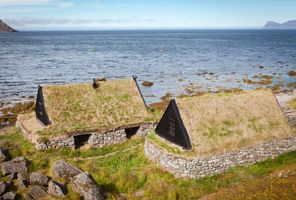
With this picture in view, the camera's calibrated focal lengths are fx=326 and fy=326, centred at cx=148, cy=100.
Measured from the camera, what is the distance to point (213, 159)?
70.8 ft

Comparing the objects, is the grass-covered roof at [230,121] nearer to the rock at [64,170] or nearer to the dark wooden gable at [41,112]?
the rock at [64,170]

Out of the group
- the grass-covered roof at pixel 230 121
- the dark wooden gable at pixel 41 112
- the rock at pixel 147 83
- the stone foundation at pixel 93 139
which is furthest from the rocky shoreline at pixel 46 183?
the rock at pixel 147 83

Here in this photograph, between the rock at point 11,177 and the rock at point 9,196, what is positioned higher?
the rock at point 9,196

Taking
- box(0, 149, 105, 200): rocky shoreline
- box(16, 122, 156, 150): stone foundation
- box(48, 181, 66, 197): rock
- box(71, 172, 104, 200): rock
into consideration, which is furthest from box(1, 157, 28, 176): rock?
box(16, 122, 156, 150): stone foundation

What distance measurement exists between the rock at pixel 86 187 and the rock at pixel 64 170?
4.46 feet

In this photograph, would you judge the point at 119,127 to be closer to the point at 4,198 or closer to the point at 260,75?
the point at 4,198

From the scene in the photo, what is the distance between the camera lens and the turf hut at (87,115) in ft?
88.4

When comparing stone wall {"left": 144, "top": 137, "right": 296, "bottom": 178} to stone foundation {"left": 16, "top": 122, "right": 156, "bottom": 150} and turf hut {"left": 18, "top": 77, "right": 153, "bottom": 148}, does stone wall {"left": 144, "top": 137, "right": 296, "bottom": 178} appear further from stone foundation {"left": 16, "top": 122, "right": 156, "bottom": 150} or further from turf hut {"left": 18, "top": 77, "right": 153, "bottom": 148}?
turf hut {"left": 18, "top": 77, "right": 153, "bottom": 148}

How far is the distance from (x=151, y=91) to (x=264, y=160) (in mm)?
36461

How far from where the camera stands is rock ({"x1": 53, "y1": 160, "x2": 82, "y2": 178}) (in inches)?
770

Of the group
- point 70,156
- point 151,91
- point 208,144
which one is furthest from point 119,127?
point 151,91

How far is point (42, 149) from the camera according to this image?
2586 centimetres

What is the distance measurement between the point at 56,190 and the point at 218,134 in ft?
37.2

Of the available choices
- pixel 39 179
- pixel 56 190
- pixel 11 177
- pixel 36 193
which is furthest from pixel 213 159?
pixel 11 177
